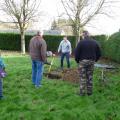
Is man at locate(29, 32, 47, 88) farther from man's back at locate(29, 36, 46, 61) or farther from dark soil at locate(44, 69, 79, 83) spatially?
dark soil at locate(44, 69, 79, 83)

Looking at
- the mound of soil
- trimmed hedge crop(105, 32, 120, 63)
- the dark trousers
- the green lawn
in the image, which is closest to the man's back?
the green lawn

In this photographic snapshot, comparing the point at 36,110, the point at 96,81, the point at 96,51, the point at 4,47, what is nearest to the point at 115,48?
the point at 96,81

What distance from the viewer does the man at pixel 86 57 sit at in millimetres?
10750

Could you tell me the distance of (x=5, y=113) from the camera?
9000 millimetres

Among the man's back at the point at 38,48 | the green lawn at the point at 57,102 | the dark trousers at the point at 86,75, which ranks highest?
the man's back at the point at 38,48

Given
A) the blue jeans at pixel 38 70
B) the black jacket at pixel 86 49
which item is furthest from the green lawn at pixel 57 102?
the black jacket at pixel 86 49

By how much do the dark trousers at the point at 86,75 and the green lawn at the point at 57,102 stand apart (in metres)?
0.31

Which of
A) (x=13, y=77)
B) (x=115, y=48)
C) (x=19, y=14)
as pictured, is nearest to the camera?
(x=13, y=77)

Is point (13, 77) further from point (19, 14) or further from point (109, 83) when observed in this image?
point (19, 14)

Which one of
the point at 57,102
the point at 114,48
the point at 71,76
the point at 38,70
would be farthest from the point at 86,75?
the point at 114,48

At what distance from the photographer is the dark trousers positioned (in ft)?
35.4

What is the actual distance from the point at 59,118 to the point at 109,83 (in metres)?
4.81

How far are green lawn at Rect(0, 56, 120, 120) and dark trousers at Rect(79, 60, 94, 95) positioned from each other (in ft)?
1.02

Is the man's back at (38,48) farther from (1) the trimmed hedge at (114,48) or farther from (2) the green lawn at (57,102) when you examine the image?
(1) the trimmed hedge at (114,48)
